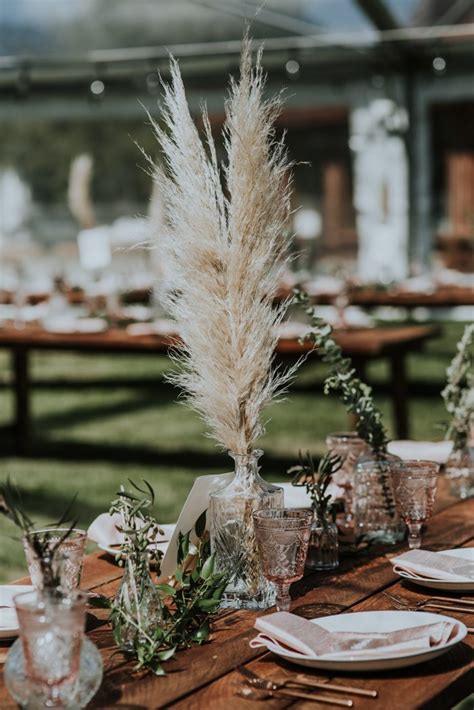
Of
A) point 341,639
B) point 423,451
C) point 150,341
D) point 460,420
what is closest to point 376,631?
point 341,639

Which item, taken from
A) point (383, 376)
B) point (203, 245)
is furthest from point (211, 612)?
point (383, 376)

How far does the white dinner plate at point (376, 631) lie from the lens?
134 centimetres

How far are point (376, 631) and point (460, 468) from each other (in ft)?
3.55

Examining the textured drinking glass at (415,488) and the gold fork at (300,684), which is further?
the textured drinking glass at (415,488)

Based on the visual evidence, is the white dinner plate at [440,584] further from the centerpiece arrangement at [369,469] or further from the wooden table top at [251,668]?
the centerpiece arrangement at [369,469]

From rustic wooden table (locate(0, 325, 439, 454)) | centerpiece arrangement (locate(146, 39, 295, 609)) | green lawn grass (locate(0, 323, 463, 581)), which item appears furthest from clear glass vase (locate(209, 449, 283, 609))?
rustic wooden table (locate(0, 325, 439, 454))

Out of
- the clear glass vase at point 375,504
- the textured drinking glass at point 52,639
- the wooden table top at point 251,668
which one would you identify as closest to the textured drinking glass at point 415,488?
the clear glass vase at point 375,504

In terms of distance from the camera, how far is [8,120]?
14828 millimetres

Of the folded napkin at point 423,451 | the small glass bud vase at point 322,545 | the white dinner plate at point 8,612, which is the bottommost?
the white dinner plate at point 8,612

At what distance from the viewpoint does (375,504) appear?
1972mm

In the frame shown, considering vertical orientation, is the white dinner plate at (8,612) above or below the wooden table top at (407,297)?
below

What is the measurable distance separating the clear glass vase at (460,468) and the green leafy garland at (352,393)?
491 mm

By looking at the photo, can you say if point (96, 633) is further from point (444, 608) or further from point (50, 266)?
point (50, 266)

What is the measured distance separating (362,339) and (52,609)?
14.2 feet
